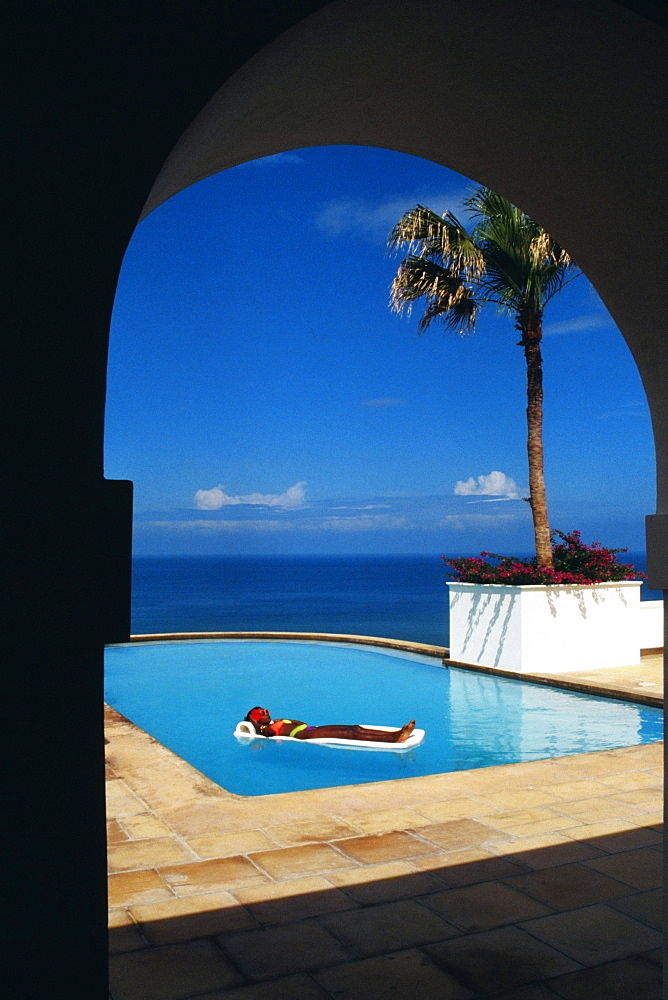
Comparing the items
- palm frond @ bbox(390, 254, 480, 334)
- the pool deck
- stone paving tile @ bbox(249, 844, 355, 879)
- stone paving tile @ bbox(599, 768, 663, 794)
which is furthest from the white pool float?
palm frond @ bbox(390, 254, 480, 334)

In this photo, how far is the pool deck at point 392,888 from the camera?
10.7 feet

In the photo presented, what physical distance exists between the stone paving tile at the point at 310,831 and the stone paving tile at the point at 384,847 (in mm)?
128

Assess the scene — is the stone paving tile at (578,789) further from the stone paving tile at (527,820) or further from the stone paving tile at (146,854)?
the stone paving tile at (146,854)

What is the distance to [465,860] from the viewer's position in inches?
176

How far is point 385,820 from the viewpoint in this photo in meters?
5.18

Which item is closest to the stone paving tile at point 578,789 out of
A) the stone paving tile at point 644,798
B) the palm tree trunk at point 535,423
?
the stone paving tile at point 644,798

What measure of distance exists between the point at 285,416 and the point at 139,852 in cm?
8134

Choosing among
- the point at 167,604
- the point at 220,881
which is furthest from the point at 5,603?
the point at 167,604

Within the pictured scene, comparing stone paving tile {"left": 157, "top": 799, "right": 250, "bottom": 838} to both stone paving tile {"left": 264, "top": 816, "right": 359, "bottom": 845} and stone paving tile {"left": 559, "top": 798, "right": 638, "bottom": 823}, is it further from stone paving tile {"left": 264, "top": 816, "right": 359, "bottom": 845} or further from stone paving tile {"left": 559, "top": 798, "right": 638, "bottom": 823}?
stone paving tile {"left": 559, "top": 798, "right": 638, "bottom": 823}

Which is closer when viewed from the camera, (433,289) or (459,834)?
(459,834)

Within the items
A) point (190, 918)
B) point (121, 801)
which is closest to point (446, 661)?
point (121, 801)

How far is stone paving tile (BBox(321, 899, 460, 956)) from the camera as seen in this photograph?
11.6ft

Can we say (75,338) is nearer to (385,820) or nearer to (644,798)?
(385,820)

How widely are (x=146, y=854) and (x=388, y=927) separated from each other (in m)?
1.57
